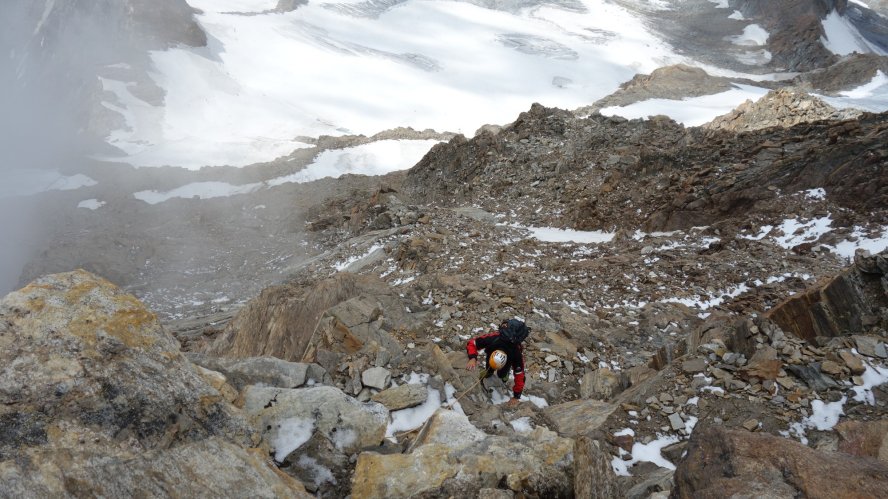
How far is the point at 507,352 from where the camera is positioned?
21.8 feet

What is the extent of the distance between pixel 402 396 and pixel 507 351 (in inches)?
60.9

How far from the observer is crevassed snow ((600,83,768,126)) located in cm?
2459

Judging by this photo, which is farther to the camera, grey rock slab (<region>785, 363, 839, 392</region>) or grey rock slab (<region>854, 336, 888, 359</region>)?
grey rock slab (<region>854, 336, 888, 359</region>)

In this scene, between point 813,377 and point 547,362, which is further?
point 547,362

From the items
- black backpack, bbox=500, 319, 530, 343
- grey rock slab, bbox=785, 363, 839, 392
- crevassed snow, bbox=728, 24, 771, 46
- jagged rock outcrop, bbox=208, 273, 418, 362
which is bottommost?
jagged rock outcrop, bbox=208, 273, 418, 362

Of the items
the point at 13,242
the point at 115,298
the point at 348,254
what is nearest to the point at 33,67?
the point at 13,242

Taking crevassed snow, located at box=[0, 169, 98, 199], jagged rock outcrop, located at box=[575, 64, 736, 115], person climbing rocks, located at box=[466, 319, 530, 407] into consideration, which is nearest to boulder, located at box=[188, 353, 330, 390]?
person climbing rocks, located at box=[466, 319, 530, 407]

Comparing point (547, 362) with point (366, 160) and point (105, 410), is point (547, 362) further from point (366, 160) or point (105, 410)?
point (366, 160)

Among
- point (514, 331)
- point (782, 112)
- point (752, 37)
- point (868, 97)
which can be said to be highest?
point (752, 37)

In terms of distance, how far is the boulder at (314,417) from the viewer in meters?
4.73

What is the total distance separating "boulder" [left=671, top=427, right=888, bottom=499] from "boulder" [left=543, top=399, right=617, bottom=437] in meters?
2.28

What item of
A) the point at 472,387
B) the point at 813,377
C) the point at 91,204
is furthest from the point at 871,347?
the point at 91,204

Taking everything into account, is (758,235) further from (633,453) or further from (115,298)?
(115,298)

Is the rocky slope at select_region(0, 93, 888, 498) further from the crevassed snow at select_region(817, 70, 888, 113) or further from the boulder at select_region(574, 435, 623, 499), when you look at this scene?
the crevassed snow at select_region(817, 70, 888, 113)
